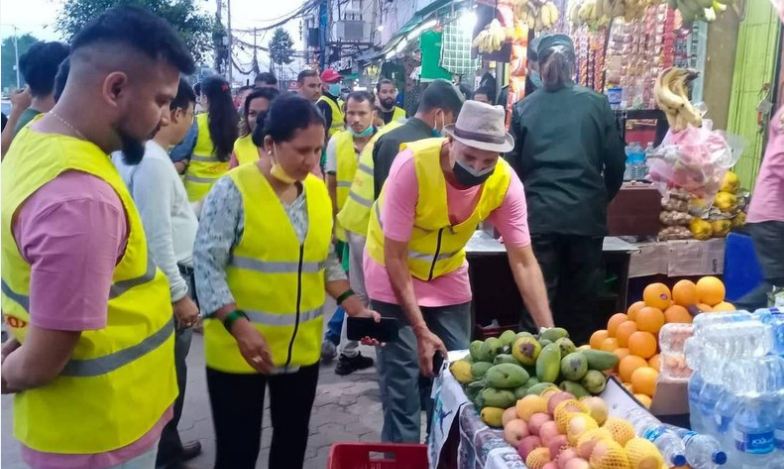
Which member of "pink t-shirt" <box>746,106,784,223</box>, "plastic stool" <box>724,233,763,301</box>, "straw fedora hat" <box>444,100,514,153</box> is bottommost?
"plastic stool" <box>724,233,763,301</box>

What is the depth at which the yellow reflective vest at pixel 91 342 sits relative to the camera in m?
1.66

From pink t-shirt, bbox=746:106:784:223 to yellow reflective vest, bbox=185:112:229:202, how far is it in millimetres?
3371

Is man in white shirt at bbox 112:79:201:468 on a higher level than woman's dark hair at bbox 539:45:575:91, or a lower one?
lower

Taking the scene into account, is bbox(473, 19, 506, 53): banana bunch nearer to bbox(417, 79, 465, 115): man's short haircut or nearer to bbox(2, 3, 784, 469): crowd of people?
bbox(2, 3, 784, 469): crowd of people

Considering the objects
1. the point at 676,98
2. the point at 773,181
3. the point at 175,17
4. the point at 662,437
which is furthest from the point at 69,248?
the point at 175,17

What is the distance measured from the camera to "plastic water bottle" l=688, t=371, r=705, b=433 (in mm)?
2037

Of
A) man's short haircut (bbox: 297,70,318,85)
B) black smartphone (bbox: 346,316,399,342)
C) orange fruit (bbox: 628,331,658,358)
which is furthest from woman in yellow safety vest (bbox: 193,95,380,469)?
man's short haircut (bbox: 297,70,318,85)

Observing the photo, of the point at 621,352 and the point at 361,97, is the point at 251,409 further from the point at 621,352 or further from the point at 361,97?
the point at 361,97

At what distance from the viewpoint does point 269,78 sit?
7.71 meters

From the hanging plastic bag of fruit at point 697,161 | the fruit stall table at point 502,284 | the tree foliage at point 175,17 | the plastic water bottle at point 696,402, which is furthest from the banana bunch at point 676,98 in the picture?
the tree foliage at point 175,17

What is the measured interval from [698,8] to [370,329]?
11.8 ft

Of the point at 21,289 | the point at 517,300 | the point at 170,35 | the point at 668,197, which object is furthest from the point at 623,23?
the point at 21,289

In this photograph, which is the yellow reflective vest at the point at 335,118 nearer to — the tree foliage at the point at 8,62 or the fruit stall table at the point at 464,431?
the tree foliage at the point at 8,62

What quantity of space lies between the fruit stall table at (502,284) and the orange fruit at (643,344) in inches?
84.1
